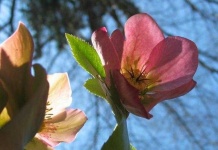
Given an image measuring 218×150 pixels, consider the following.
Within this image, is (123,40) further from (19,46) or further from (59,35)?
(59,35)

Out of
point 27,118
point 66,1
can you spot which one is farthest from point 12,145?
point 66,1

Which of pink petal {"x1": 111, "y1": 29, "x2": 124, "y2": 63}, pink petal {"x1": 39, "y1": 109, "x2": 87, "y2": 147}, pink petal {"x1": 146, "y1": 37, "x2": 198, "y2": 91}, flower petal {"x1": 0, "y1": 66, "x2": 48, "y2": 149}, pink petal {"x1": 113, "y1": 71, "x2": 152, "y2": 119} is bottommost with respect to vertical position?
pink petal {"x1": 39, "y1": 109, "x2": 87, "y2": 147}
